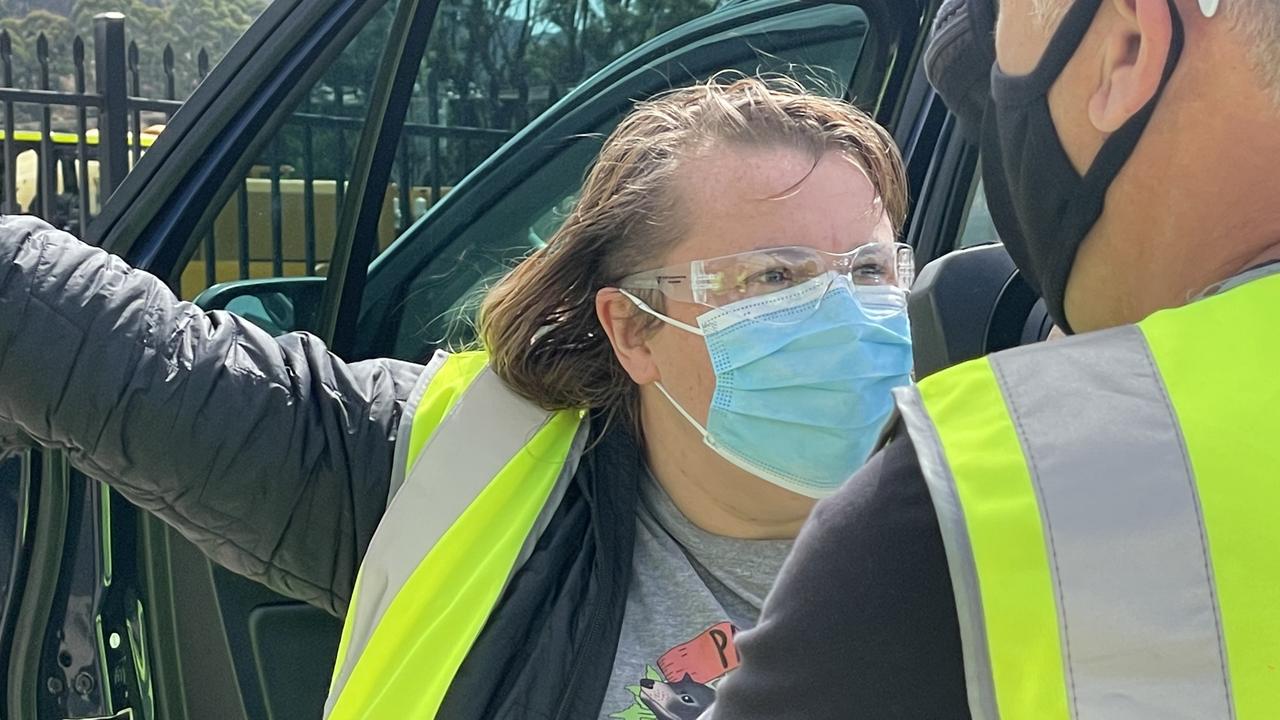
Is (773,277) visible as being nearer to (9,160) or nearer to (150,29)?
(150,29)

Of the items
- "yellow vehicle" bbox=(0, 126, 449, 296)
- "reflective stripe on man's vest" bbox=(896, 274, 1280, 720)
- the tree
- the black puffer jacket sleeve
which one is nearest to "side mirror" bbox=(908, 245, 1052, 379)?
the black puffer jacket sleeve

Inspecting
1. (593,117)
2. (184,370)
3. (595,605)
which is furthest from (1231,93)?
(593,117)

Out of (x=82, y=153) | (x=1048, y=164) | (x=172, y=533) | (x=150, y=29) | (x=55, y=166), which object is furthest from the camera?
(x=55, y=166)

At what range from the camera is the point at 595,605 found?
1.56m

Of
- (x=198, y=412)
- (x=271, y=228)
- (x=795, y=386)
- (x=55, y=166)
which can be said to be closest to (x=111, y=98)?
(x=55, y=166)

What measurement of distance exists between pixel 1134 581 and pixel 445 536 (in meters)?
1.07

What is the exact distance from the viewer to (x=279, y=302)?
2201 mm

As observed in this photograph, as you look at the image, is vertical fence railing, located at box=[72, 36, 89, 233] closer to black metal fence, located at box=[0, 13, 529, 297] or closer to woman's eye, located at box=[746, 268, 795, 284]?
black metal fence, located at box=[0, 13, 529, 297]

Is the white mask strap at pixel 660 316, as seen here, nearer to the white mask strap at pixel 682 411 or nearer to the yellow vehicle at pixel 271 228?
the white mask strap at pixel 682 411

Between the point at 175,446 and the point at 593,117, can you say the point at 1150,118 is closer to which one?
the point at 175,446

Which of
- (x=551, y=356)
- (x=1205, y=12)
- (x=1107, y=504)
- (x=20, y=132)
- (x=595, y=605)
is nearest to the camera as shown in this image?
(x=1107, y=504)

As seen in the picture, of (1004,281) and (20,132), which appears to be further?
(20,132)

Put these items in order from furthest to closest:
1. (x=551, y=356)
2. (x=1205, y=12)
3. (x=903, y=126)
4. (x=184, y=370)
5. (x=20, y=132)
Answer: (x=20, y=132) → (x=903, y=126) → (x=551, y=356) → (x=184, y=370) → (x=1205, y=12)

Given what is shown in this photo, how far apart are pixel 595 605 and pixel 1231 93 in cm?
99
